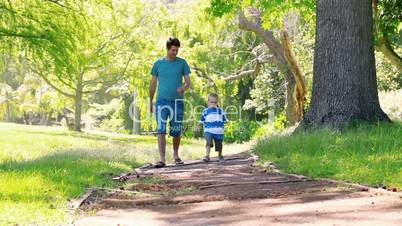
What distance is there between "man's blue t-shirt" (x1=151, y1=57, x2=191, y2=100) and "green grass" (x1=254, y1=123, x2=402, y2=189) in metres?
1.80

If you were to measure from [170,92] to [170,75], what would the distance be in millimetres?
281

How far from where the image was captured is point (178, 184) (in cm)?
751

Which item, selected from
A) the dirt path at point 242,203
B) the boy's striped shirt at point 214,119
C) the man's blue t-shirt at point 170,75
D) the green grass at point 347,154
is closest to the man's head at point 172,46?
the man's blue t-shirt at point 170,75

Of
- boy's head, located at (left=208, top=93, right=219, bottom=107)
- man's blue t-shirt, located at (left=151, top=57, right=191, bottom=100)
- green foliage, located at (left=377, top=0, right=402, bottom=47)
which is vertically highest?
green foliage, located at (left=377, top=0, right=402, bottom=47)

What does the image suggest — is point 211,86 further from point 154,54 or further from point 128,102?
point 128,102

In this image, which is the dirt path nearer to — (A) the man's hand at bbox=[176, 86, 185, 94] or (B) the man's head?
(A) the man's hand at bbox=[176, 86, 185, 94]

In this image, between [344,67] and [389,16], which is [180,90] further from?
[389,16]

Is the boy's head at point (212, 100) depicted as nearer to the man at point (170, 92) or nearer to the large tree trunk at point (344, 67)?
the man at point (170, 92)

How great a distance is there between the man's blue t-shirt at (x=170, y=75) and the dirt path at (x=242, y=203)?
8.95 ft

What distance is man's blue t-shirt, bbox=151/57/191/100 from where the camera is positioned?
10.5 m

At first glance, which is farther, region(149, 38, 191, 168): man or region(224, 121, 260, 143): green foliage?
region(224, 121, 260, 143): green foliage

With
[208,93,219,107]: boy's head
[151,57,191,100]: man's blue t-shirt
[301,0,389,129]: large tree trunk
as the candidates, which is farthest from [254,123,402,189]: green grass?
[151,57,191,100]: man's blue t-shirt

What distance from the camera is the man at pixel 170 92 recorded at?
1040 cm

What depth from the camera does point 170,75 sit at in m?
10.6
